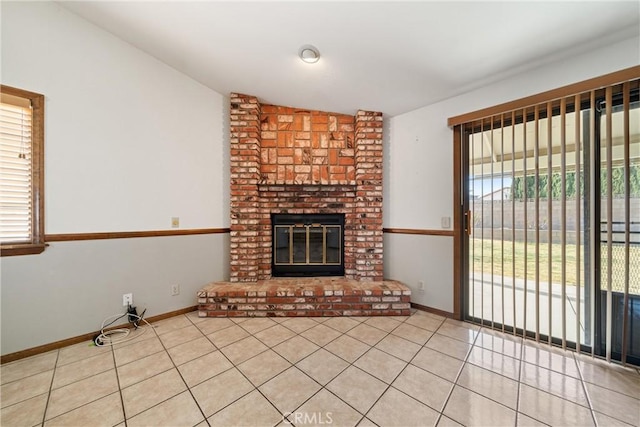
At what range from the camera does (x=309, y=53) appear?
193 cm

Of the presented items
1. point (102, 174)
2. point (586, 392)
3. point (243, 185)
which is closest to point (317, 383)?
point (586, 392)

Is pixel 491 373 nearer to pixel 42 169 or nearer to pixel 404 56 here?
pixel 404 56

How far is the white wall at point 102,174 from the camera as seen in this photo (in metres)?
1.72

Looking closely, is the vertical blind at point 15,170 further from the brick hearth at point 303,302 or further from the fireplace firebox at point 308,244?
the fireplace firebox at point 308,244

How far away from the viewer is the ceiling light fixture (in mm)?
1891

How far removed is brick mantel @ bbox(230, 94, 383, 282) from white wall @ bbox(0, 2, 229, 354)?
373 millimetres

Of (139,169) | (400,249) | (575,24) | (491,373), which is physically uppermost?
(575,24)

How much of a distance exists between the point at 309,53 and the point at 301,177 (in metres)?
1.39

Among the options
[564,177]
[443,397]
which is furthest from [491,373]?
[564,177]

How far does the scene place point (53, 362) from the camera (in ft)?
5.44

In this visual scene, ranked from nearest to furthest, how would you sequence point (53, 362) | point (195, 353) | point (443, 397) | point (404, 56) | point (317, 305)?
1. point (443, 397)
2. point (53, 362)
3. point (195, 353)
4. point (404, 56)
5. point (317, 305)

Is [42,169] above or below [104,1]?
below

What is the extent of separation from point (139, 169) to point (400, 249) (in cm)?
298

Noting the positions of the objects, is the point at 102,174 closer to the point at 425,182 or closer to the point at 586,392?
the point at 425,182
